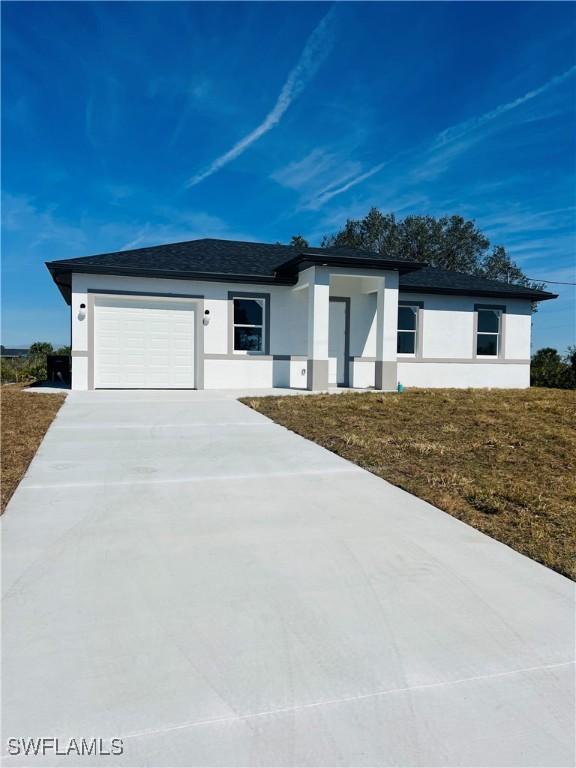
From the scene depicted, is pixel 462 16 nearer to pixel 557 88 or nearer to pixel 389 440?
pixel 557 88

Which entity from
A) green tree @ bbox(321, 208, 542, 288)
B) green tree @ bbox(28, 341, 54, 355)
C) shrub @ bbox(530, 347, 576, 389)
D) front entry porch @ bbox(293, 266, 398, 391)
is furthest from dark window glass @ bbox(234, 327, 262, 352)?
green tree @ bbox(321, 208, 542, 288)

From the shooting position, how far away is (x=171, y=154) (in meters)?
17.5

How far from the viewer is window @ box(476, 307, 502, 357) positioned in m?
17.9

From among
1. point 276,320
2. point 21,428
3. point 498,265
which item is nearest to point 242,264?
point 276,320

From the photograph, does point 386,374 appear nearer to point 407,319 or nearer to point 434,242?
point 407,319

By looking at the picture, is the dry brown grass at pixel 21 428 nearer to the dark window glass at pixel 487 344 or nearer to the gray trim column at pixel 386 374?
the gray trim column at pixel 386 374

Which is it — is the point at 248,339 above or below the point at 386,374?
above

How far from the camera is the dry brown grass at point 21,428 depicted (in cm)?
529

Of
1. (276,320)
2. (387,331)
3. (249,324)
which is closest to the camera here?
(387,331)

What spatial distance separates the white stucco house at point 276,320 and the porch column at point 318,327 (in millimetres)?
29

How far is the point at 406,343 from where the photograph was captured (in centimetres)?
1716

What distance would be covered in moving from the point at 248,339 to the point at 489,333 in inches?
349

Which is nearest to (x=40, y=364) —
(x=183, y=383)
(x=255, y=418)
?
(x=183, y=383)

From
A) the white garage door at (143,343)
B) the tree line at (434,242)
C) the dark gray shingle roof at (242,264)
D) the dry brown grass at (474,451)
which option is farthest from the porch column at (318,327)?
the tree line at (434,242)
